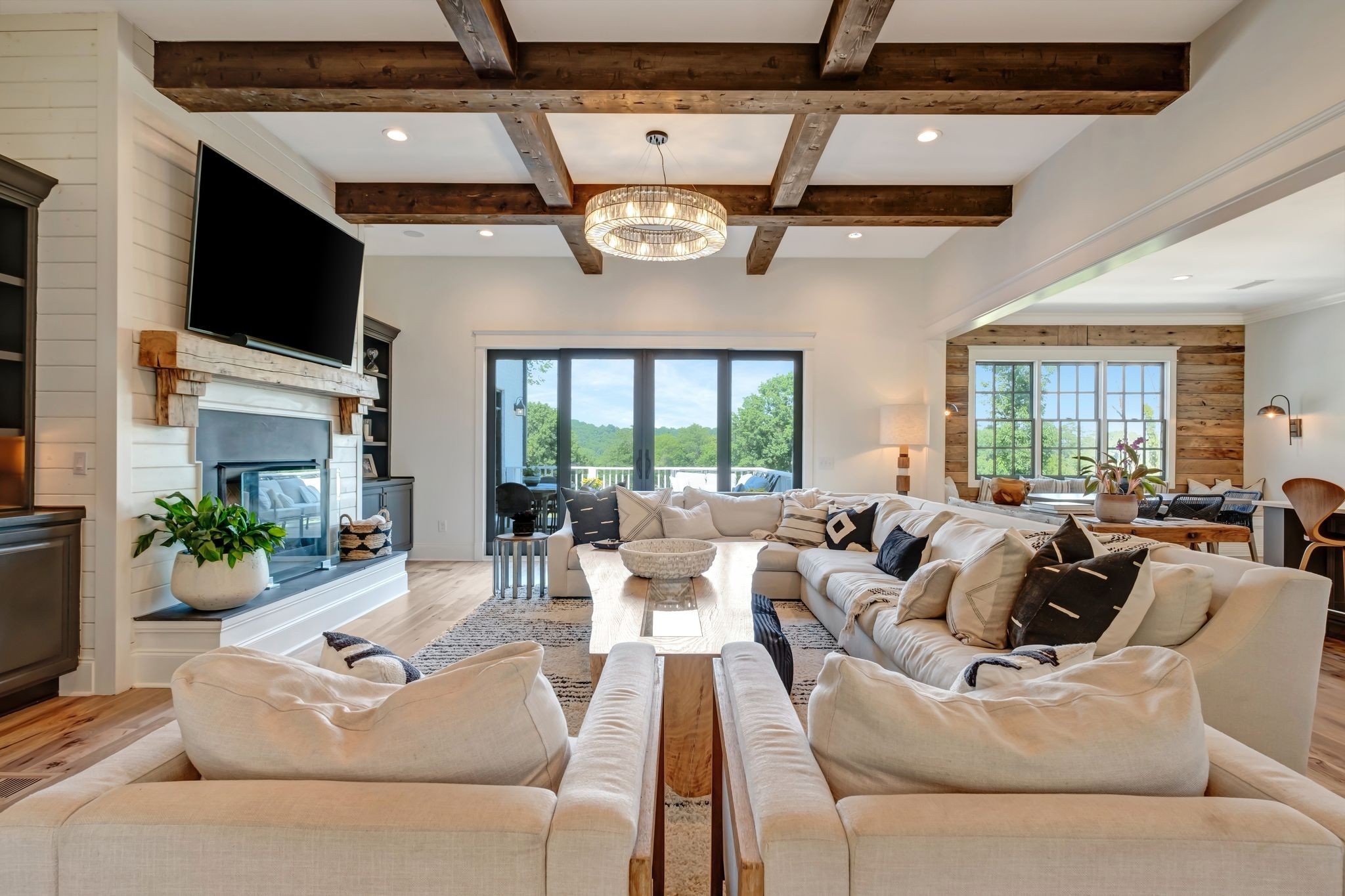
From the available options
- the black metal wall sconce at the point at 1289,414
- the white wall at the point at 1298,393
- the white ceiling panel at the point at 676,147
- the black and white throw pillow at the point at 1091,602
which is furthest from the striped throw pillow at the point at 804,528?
the black metal wall sconce at the point at 1289,414

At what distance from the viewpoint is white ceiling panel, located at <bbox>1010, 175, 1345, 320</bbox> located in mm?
4566

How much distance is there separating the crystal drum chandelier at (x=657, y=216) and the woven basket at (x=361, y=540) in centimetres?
271

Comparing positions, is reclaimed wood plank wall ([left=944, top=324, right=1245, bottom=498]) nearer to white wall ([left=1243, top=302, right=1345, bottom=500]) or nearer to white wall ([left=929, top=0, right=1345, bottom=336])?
white wall ([left=1243, top=302, right=1345, bottom=500])

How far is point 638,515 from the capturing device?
16.8ft

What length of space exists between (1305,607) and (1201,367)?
7310mm

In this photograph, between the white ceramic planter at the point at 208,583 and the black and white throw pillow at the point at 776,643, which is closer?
the black and white throw pillow at the point at 776,643

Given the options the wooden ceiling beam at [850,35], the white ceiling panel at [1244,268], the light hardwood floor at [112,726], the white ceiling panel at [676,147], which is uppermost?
the white ceiling panel at [676,147]

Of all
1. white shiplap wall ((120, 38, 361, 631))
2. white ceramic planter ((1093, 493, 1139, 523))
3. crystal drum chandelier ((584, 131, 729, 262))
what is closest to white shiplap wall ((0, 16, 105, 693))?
white shiplap wall ((120, 38, 361, 631))

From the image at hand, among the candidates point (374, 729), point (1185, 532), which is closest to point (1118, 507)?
point (1185, 532)

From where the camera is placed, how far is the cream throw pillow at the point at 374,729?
3.03ft

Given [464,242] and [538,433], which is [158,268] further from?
[538,433]

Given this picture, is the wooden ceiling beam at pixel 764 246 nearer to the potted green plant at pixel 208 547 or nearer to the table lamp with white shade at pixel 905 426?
the table lamp with white shade at pixel 905 426

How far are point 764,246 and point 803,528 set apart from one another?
243 cm

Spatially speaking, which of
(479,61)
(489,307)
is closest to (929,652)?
(479,61)
